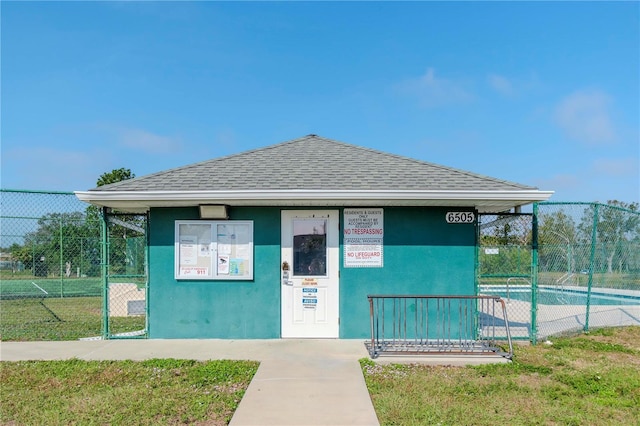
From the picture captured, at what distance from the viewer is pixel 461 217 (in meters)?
7.70

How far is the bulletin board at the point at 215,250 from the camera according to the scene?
7676mm

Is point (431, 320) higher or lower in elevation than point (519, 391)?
higher


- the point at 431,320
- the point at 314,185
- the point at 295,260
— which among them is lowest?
the point at 431,320

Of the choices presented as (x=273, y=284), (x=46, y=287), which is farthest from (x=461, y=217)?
(x=46, y=287)

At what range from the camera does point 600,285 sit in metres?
11.9

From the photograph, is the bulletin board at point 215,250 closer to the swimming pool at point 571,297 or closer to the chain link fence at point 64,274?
the chain link fence at point 64,274

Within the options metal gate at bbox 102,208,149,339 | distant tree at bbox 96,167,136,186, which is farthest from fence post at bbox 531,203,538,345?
distant tree at bbox 96,167,136,186

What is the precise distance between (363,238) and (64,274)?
8342mm

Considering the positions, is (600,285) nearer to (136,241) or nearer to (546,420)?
(546,420)

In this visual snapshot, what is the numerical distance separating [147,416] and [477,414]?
339 centimetres

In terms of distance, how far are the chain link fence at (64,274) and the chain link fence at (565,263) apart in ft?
23.1

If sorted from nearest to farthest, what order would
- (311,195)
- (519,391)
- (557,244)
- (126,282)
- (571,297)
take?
(519,391), (311,195), (126,282), (557,244), (571,297)

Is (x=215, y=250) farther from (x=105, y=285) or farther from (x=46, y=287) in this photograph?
(x=46, y=287)

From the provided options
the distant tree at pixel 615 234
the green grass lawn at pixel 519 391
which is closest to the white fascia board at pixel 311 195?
the green grass lawn at pixel 519 391
